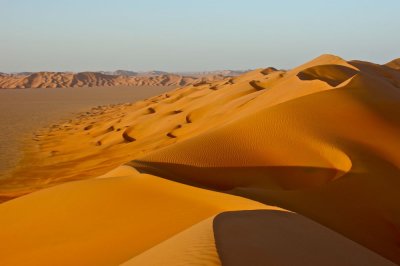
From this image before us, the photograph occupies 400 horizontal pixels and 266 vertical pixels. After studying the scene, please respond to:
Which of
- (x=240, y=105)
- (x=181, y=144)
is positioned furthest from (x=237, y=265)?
(x=240, y=105)

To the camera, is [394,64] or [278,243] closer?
[278,243]

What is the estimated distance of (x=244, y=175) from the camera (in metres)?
7.44

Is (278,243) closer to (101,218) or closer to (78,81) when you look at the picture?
(101,218)

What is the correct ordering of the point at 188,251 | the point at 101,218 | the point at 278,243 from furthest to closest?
the point at 101,218, the point at 278,243, the point at 188,251

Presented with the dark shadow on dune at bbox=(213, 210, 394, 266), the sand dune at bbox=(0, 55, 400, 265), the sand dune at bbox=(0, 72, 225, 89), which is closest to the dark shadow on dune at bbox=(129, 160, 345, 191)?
the sand dune at bbox=(0, 55, 400, 265)

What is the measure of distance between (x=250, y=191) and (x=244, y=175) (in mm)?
1158

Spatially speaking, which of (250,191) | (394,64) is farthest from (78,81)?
(250,191)

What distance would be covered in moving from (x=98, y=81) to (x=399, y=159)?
3950 inches

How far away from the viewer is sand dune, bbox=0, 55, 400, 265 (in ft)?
13.3

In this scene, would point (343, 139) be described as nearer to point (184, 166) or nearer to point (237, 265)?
point (184, 166)

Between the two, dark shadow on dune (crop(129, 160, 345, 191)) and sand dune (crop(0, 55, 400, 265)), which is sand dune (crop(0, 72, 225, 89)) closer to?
sand dune (crop(0, 55, 400, 265))

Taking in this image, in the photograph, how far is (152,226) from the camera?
480 centimetres

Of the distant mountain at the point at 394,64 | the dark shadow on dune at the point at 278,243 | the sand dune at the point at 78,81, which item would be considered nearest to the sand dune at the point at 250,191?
the dark shadow on dune at the point at 278,243

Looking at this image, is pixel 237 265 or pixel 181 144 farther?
pixel 181 144
